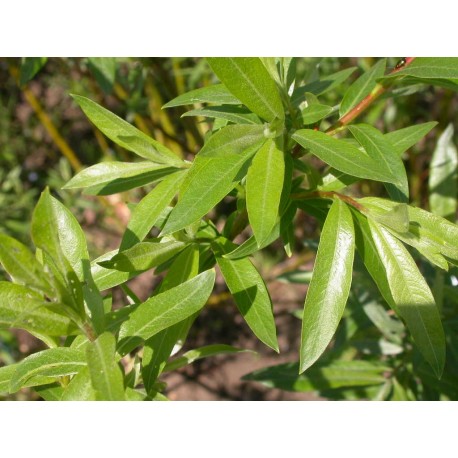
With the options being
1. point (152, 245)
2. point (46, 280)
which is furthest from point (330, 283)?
point (46, 280)

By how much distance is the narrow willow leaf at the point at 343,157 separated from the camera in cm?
71

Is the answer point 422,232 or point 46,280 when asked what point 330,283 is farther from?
point 46,280

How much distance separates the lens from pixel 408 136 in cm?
93

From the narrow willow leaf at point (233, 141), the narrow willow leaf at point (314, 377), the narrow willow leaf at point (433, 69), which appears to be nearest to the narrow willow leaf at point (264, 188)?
the narrow willow leaf at point (233, 141)

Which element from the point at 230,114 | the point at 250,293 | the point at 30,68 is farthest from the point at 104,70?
the point at 250,293

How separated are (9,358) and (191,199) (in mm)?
1490

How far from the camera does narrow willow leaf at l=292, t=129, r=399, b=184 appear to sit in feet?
2.32

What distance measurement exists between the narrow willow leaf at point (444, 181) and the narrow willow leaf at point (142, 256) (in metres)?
0.87

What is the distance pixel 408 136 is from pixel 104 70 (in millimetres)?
803

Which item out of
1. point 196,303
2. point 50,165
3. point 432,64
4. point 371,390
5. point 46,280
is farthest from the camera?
point 50,165

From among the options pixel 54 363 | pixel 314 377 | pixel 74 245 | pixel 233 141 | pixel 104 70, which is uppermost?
pixel 104 70

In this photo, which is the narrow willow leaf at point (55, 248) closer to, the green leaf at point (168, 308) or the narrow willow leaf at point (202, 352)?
the green leaf at point (168, 308)

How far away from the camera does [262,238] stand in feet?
2.22

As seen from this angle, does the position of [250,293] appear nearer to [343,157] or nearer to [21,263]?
[343,157]
